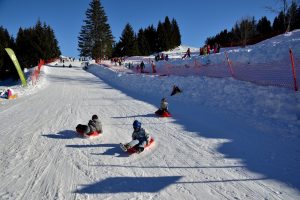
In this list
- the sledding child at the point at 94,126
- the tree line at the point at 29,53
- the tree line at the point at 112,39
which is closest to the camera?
the sledding child at the point at 94,126

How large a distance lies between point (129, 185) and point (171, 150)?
7.46ft

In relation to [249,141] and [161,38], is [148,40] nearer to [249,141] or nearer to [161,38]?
[161,38]

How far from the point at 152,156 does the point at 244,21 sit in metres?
49.2

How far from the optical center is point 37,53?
58469 mm

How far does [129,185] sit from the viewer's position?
21.1 feet

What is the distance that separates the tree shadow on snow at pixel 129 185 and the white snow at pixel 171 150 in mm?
21

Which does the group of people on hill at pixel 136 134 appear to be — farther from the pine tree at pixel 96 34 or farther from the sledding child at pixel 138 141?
the pine tree at pixel 96 34

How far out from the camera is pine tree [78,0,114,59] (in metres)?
62.9

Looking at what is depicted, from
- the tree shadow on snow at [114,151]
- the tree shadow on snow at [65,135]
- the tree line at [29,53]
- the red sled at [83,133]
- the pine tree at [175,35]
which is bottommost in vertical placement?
the tree shadow on snow at [114,151]

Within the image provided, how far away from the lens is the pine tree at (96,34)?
62.9 m

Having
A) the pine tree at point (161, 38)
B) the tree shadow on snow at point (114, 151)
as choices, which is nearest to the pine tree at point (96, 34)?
the pine tree at point (161, 38)

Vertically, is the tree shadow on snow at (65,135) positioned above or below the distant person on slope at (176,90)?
below

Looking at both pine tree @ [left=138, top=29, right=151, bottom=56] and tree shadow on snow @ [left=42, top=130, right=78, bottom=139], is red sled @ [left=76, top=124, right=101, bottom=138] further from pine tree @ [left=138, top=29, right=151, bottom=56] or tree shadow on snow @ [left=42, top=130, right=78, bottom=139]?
pine tree @ [left=138, top=29, right=151, bottom=56]

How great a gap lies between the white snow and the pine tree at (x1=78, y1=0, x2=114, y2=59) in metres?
49.1
